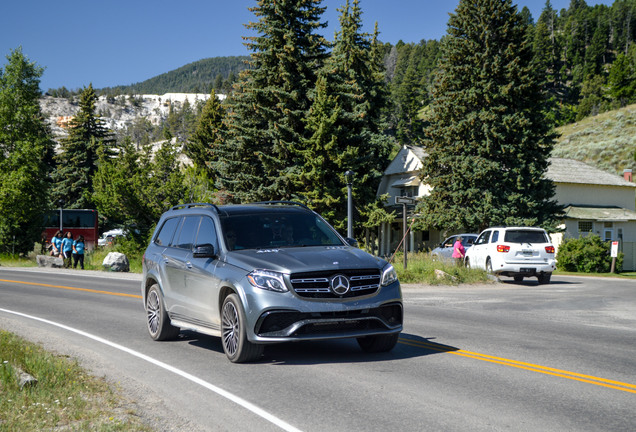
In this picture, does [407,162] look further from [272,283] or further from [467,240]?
[272,283]

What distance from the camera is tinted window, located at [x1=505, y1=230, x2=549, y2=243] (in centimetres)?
2478

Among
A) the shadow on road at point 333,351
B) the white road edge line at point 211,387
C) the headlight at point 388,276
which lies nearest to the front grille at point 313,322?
the headlight at point 388,276

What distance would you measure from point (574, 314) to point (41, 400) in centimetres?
1158

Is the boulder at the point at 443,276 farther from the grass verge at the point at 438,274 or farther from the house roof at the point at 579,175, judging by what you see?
the house roof at the point at 579,175

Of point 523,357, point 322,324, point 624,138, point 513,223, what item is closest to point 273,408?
point 322,324

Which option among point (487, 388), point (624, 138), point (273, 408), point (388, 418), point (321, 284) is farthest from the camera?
point (624, 138)

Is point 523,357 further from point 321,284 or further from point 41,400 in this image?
point 41,400

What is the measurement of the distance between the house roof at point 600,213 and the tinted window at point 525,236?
77.2ft

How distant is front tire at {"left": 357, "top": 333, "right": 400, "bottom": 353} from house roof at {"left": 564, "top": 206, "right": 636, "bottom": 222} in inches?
1623

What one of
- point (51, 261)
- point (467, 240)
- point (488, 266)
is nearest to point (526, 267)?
point (488, 266)

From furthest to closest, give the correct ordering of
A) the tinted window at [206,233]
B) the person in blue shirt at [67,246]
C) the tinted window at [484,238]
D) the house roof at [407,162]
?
1. the house roof at [407,162]
2. the person in blue shirt at [67,246]
3. the tinted window at [484,238]
4. the tinted window at [206,233]

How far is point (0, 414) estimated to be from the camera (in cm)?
581

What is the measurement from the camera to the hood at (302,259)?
7.76 m

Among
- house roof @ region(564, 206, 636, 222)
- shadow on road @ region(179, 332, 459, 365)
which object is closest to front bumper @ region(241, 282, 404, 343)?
shadow on road @ region(179, 332, 459, 365)
